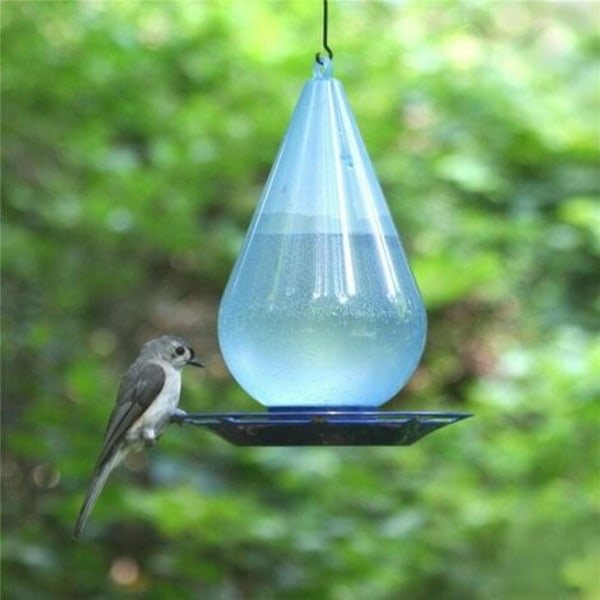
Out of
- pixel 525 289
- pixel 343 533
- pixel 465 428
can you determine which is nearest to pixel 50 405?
pixel 343 533

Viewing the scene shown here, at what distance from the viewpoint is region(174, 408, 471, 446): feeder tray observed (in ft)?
11.2

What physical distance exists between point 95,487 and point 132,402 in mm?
275

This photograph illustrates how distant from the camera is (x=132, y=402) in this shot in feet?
13.3

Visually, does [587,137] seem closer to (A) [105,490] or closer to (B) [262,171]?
(B) [262,171]

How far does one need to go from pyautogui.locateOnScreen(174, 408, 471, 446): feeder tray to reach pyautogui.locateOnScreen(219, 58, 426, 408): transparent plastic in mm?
198

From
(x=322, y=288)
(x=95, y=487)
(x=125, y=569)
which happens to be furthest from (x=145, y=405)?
(x=125, y=569)

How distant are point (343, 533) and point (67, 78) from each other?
2.53 m

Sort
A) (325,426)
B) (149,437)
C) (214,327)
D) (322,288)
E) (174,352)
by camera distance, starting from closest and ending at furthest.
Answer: (325,426) < (322,288) < (149,437) < (174,352) < (214,327)

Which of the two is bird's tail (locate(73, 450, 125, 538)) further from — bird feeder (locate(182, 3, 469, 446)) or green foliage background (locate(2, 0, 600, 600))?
green foliage background (locate(2, 0, 600, 600))

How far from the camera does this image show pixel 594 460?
7.38m

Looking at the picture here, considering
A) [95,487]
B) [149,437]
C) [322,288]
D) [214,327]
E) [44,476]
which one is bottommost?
[44,476]

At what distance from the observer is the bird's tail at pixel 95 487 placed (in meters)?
3.78

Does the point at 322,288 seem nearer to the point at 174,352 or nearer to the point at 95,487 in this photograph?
the point at 174,352

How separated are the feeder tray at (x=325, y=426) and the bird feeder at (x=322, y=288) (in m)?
0.05
